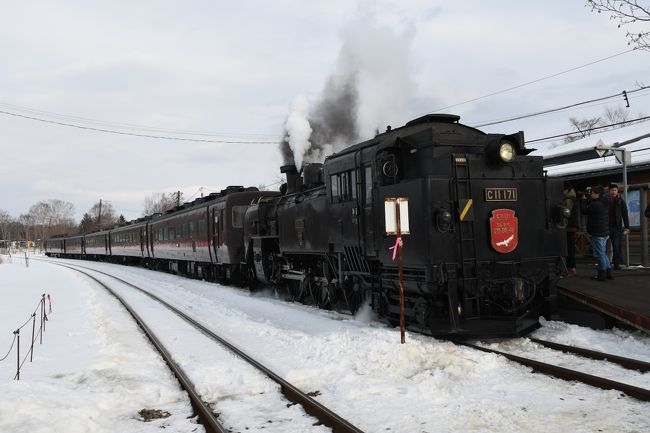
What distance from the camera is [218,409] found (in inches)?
207

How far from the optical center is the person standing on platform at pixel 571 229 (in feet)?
31.7

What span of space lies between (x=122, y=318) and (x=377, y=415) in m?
8.54

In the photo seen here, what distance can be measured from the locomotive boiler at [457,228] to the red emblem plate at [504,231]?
0.6 inches

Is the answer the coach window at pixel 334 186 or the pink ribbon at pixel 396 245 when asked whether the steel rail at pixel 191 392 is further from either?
the coach window at pixel 334 186

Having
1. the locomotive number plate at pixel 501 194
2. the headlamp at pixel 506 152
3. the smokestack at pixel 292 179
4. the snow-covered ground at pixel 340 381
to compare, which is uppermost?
the smokestack at pixel 292 179

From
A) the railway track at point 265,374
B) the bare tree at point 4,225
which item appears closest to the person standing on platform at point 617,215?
the railway track at point 265,374

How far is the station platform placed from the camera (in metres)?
6.83

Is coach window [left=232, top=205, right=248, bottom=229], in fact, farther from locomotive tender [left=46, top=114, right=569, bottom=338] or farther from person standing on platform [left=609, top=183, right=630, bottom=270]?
A: person standing on platform [left=609, top=183, right=630, bottom=270]

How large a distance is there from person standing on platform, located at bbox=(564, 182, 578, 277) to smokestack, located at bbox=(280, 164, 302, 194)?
6.34 m

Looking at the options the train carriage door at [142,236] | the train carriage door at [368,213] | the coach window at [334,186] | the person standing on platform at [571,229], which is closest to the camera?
the train carriage door at [368,213]

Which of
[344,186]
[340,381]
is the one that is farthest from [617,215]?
[340,381]

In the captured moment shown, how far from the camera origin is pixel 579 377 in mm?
5445

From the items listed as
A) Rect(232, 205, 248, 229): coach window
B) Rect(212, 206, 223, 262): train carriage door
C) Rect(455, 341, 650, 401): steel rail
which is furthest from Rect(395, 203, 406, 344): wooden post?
Rect(212, 206, 223, 262): train carriage door

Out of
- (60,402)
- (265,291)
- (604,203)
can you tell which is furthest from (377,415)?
(265,291)
